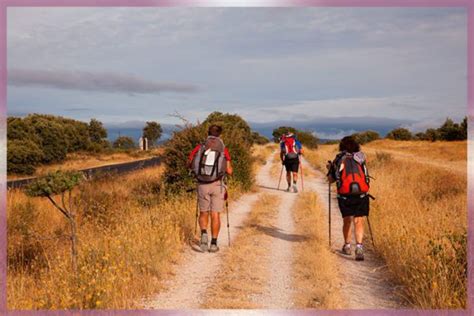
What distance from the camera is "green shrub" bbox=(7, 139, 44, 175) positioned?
117 feet

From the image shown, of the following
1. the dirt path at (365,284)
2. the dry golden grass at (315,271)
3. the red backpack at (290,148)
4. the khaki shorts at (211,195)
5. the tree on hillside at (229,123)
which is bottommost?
the dirt path at (365,284)

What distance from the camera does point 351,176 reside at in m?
7.96

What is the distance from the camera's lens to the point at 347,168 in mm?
7973

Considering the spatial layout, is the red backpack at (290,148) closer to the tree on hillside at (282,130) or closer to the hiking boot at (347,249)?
the hiking boot at (347,249)

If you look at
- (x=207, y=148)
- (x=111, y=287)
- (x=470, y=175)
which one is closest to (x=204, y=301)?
(x=111, y=287)

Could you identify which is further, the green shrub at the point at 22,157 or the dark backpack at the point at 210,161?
the green shrub at the point at 22,157

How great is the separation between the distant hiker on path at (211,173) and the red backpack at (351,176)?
1.93 metres

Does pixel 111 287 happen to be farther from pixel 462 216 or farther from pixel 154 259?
pixel 462 216

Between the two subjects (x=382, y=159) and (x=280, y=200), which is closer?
(x=280, y=200)

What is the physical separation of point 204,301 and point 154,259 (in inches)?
59.9

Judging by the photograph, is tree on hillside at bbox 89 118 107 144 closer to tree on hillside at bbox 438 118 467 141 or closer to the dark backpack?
tree on hillside at bbox 438 118 467 141

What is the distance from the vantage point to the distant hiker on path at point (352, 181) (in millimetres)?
7957

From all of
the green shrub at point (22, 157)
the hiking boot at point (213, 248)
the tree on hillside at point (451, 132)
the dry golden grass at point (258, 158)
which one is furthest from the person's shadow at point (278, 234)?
the tree on hillside at point (451, 132)

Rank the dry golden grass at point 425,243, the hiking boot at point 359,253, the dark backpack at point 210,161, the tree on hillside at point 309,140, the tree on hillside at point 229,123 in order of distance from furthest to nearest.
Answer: the tree on hillside at point 309,140
the tree on hillside at point 229,123
the dark backpack at point 210,161
the hiking boot at point 359,253
the dry golden grass at point 425,243
